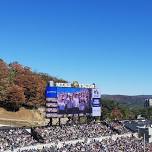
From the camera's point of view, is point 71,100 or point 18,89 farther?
point 18,89

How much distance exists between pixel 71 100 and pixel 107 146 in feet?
29.6

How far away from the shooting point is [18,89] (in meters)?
98.8

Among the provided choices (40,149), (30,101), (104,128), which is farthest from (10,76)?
(40,149)

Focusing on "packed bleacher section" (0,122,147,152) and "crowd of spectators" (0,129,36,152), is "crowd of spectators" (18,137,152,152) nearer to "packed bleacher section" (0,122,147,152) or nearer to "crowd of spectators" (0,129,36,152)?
"packed bleacher section" (0,122,147,152)

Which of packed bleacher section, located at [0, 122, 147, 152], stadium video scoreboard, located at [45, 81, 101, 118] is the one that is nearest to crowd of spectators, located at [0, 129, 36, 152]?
packed bleacher section, located at [0, 122, 147, 152]

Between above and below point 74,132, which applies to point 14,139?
below

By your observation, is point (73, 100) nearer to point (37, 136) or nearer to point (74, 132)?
point (74, 132)

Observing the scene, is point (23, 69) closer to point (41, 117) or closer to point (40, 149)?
point (41, 117)

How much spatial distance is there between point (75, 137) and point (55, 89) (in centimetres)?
766

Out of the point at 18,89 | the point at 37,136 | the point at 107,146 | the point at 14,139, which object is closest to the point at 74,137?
the point at 107,146

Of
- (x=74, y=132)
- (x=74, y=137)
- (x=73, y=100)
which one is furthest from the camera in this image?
(x=73, y=100)

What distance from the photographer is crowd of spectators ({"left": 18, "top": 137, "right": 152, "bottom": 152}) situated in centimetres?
6253

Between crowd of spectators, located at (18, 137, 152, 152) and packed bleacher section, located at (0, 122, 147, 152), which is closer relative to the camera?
packed bleacher section, located at (0, 122, 147, 152)

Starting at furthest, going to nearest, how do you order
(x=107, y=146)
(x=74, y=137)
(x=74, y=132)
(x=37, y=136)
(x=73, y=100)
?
(x=73, y=100) < (x=74, y=132) < (x=74, y=137) < (x=107, y=146) < (x=37, y=136)
